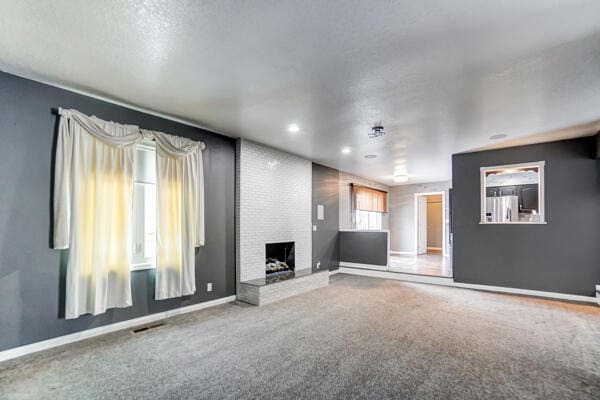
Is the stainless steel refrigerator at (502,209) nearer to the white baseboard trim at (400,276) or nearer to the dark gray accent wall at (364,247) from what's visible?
the white baseboard trim at (400,276)

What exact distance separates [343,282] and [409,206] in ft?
17.6

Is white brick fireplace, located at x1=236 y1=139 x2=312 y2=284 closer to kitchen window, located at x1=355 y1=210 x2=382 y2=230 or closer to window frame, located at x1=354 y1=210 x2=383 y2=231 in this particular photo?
window frame, located at x1=354 y1=210 x2=383 y2=231

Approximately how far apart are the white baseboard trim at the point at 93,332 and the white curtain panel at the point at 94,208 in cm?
30

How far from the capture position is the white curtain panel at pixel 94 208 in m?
3.02

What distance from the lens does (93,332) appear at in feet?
10.8

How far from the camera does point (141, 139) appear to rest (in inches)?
146

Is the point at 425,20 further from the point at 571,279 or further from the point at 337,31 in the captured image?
the point at 571,279

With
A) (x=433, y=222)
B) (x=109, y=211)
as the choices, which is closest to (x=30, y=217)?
(x=109, y=211)

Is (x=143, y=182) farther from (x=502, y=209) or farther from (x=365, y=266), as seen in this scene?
(x=502, y=209)

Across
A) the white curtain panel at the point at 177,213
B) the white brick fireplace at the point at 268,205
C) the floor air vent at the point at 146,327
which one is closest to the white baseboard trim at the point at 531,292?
the white brick fireplace at the point at 268,205

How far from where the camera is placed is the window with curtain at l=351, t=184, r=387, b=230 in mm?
8692

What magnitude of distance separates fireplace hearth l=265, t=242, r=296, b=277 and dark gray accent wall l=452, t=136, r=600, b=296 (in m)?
3.52

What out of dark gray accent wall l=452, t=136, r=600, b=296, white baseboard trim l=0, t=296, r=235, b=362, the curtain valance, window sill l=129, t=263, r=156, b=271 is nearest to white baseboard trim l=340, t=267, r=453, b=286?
dark gray accent wall l=452, t=136, r=600, b=296

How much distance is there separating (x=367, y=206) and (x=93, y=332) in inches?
301
